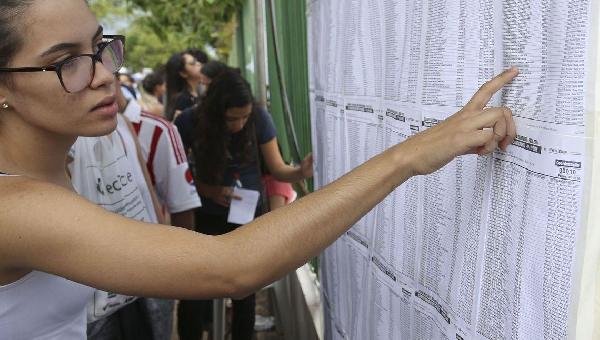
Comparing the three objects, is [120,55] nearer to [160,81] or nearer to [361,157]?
[361,157]

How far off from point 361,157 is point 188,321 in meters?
2.33

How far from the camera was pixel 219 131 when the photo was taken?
3.19 meters

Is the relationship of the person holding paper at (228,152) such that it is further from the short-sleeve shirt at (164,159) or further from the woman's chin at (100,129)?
the woman's chin at (100,129)

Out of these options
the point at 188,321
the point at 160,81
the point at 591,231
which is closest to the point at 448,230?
the point at 591,231

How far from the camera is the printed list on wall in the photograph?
2.39ft

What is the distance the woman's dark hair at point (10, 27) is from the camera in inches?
44.1

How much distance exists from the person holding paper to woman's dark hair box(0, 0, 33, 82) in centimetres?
202

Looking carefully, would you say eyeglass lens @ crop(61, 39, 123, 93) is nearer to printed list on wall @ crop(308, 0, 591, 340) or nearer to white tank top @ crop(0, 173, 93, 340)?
white tank top @ crop(0, 173, 93, 340)

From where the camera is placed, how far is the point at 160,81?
795cm

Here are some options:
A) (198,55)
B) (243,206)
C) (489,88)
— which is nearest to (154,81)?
(198,55)

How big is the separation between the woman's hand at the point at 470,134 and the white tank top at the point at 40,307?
0.76 m

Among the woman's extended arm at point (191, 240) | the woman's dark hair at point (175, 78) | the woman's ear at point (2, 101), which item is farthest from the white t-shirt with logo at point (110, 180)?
the woman's dark hair at point (175, 78)

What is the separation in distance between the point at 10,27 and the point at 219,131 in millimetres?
2071

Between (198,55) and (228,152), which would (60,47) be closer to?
(228,152)
